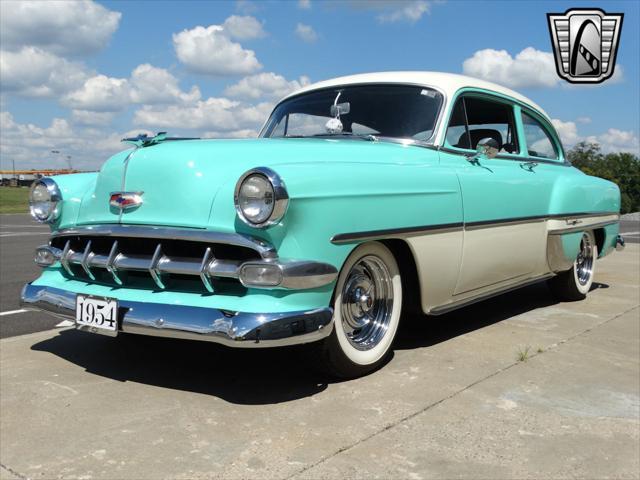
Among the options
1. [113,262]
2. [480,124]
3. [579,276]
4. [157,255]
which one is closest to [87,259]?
[113,262]

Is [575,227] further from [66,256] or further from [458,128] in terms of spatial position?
[66,256]

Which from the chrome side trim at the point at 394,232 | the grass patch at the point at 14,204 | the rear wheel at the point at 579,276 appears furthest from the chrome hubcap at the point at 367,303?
the grass patch at the point at 14,204

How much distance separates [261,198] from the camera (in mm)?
2686

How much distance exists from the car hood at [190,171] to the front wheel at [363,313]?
1.69ft

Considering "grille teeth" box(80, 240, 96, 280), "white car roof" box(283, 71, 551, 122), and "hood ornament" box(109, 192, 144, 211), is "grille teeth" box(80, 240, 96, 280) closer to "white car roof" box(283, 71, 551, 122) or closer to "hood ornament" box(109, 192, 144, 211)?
"hood ornament" box(109, 192, 144, 211)

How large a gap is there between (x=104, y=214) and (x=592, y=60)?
9.22 m

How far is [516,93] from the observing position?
5.04 meters

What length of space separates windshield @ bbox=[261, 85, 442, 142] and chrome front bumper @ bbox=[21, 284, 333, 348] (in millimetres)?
1576

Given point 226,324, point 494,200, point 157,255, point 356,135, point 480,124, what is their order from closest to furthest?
point 226,324
point 157,255
point 356,135
point 494,200
point 480,124

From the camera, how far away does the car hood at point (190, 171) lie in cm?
285

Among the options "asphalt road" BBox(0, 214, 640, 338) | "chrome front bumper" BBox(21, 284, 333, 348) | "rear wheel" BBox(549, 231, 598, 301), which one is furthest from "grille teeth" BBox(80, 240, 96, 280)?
"rear wheel" BBox(549, 231, 598, 301)

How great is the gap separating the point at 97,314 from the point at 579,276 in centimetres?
425

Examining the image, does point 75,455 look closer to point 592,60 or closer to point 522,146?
point 522,146

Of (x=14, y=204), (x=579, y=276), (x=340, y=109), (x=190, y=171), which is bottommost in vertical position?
(x=14, y=204)
